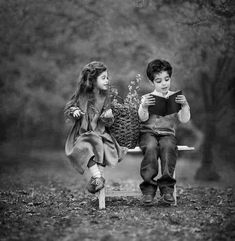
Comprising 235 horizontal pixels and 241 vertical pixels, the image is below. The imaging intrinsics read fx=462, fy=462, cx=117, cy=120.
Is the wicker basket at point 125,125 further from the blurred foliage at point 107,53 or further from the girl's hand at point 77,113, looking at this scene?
the blurred foliage at point 107,53

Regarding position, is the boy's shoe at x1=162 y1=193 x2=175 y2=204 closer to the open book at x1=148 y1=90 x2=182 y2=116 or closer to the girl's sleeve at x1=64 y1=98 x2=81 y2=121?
the open book at x1=148 y1=90 x2=182 y2=116

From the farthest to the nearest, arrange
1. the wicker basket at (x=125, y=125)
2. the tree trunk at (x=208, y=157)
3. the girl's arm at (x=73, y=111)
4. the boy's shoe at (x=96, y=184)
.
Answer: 1. the tree trunk at (x=208, y=157)
2. the wicker basket at (x=125, y=125)
3. the girl's arm at (x=73, y=111)
4. the boy's shoe at (x=96, y=184)

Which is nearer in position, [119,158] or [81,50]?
[119,158]

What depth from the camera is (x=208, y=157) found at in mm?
6629

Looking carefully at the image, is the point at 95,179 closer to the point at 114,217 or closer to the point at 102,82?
the point at 114,217

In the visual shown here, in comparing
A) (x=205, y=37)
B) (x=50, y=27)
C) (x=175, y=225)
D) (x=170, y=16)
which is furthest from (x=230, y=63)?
(x=175, y=225)

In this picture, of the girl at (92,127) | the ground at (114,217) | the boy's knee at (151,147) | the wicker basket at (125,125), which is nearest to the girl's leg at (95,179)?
the girl at (92,127)

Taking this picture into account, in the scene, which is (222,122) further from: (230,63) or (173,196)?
(173,196)

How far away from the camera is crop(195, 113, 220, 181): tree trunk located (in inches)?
257

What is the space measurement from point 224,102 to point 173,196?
3.00m

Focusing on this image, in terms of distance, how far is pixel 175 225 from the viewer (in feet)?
10.5

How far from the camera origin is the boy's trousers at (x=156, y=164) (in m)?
3.72

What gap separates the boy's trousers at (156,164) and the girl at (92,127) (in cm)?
22

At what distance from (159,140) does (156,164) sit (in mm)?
227
